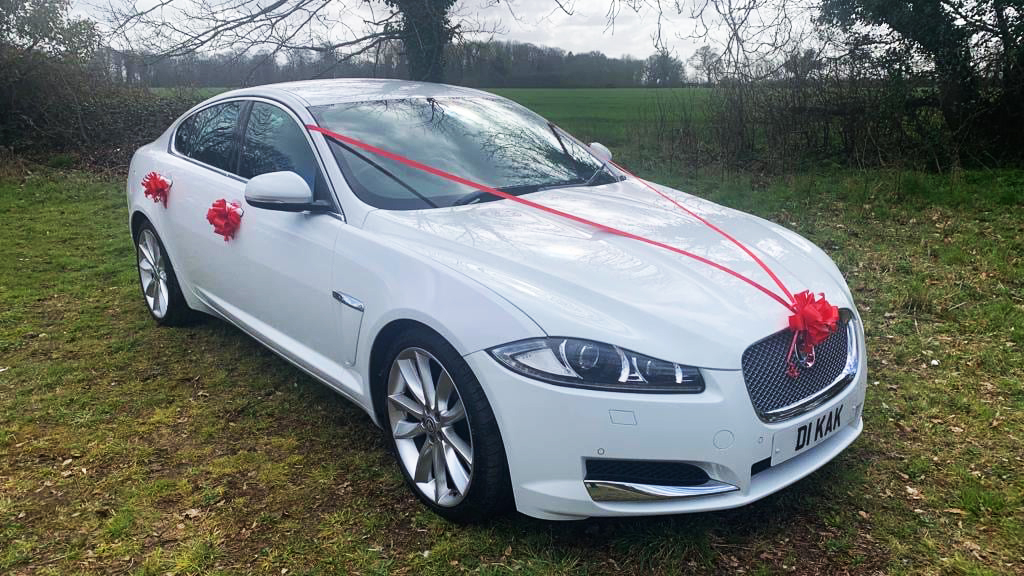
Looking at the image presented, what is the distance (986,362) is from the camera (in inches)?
166

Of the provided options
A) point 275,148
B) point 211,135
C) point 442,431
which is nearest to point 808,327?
point 442,431

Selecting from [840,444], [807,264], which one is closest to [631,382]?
[840,444]

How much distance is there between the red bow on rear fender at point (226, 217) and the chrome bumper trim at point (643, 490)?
92.8 inches

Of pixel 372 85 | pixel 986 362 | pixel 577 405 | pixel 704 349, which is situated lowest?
pixel 986 362

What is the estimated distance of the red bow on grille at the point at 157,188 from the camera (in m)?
4.67

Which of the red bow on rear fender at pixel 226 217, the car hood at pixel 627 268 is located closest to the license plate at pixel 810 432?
the car hood at pixel 627 268

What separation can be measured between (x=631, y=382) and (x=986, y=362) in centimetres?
290

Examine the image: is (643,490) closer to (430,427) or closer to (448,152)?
(430,427)

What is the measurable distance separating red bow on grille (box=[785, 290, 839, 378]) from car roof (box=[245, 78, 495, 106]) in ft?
7.93

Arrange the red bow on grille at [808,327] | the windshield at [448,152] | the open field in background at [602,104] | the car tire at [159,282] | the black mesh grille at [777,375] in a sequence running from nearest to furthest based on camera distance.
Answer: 1. the black mesh grille at [777,375]
2. the red bow on grille at [808,327]
3. the windshield at [448,152]
4. the car tire at [159,282]
5. the open field in background at [602,104]

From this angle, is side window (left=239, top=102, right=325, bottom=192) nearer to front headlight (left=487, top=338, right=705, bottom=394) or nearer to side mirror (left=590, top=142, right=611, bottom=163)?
front headlight (left=487, top=338, right=705, bottom=394)

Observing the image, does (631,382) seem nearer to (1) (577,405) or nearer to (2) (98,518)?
(1) (577,405)

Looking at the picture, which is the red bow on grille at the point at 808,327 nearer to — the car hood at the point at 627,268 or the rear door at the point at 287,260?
the car hood at the point at 627,268

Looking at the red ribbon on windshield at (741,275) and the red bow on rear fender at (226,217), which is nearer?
the red ribbon on windshield at (741,275)
